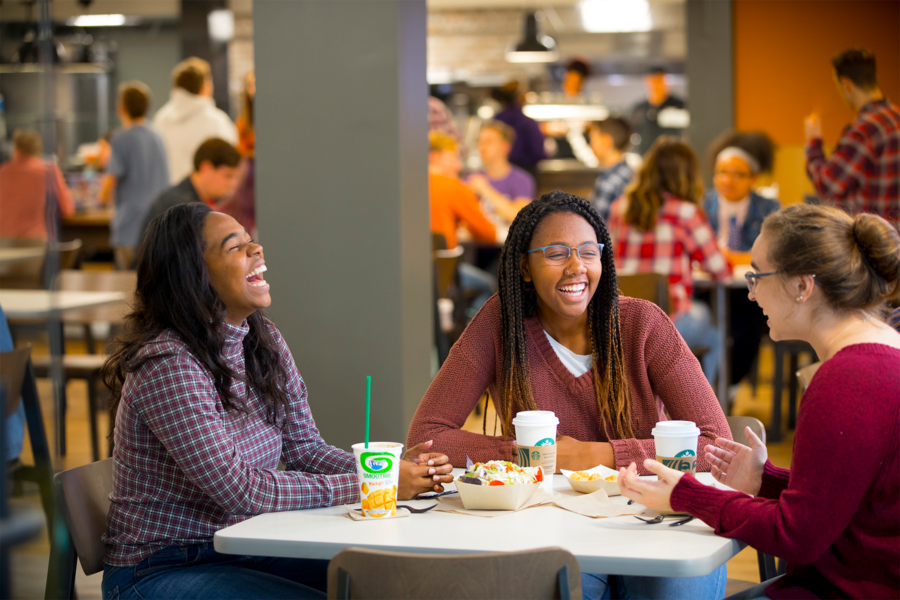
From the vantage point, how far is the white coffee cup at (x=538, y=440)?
1.56 m

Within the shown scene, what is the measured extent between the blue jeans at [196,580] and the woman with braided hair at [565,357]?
0.45m

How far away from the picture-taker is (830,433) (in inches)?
48.1

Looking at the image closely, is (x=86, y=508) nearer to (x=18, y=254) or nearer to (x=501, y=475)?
(x=501, y=475)

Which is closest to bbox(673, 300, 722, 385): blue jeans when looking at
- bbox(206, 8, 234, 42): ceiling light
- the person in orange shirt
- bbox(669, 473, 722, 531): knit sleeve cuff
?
the person in orange shirt

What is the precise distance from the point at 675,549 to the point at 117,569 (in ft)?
3.10

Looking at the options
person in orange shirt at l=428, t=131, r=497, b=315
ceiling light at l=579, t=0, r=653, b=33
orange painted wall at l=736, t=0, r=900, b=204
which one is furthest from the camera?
ceiling light at l=579, t=0, r=653, b=33

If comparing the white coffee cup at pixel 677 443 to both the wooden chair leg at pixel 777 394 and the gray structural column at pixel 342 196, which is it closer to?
the gray structural column at pixel 342 196

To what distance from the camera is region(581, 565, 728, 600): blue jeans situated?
5.07 feet

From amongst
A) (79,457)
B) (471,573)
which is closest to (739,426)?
(471,573)

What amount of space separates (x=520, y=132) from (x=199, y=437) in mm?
6373

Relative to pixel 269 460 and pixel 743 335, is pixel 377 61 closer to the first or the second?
pixel 269 460

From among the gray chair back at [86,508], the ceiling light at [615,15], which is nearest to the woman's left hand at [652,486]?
the gray chair back at [86,508]

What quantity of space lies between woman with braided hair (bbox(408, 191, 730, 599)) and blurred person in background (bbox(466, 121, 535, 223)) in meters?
4.21

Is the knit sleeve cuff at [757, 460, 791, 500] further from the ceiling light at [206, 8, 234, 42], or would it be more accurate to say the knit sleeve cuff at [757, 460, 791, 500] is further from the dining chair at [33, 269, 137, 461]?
the ceiling light at [206, 8, 234, 42]
